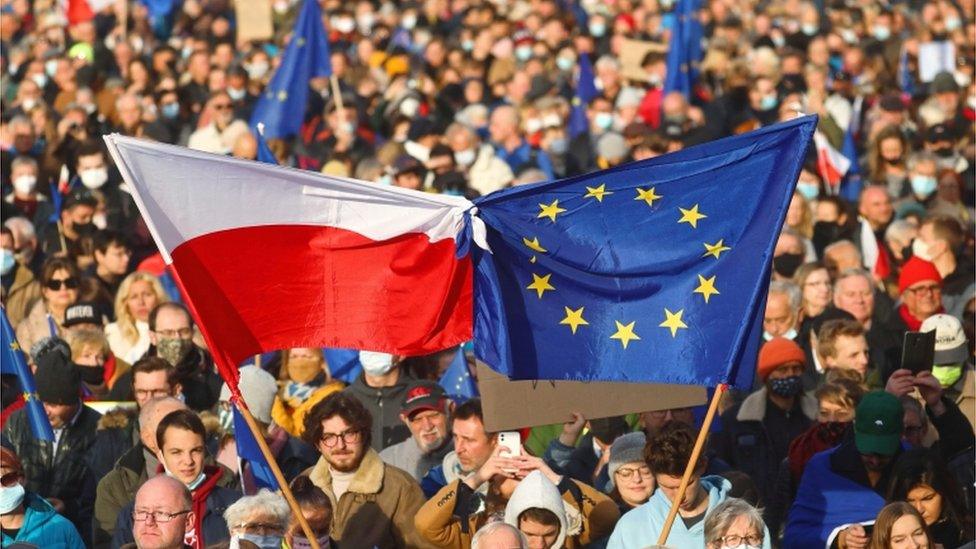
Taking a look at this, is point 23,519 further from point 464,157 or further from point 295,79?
point 295,79

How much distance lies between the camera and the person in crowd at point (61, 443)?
11508mm

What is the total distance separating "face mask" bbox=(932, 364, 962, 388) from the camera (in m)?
12.4

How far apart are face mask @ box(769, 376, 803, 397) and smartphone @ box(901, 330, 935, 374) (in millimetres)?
897

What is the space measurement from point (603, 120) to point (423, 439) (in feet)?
34.3

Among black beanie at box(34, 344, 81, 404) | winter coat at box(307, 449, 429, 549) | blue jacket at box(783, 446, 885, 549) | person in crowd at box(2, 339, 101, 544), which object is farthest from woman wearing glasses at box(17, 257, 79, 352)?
blue jacket at box(783, 446, 885, 549)

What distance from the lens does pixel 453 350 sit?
13.6m

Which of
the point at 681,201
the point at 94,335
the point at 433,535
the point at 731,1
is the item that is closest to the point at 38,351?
the point at 94,335

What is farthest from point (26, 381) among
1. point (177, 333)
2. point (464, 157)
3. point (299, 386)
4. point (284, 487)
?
point (464, 157)

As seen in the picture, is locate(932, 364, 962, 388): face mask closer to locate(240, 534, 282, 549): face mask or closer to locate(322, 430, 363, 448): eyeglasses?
locate(322, 430, 363, 448): eyeglasses

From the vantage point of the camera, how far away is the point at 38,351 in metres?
12.7

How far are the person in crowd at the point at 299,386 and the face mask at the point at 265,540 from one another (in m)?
2.05

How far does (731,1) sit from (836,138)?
827 cm

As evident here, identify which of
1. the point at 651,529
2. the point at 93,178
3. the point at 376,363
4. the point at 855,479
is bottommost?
the point at 651,529

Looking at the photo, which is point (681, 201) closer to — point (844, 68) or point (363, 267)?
point (363, 267)
